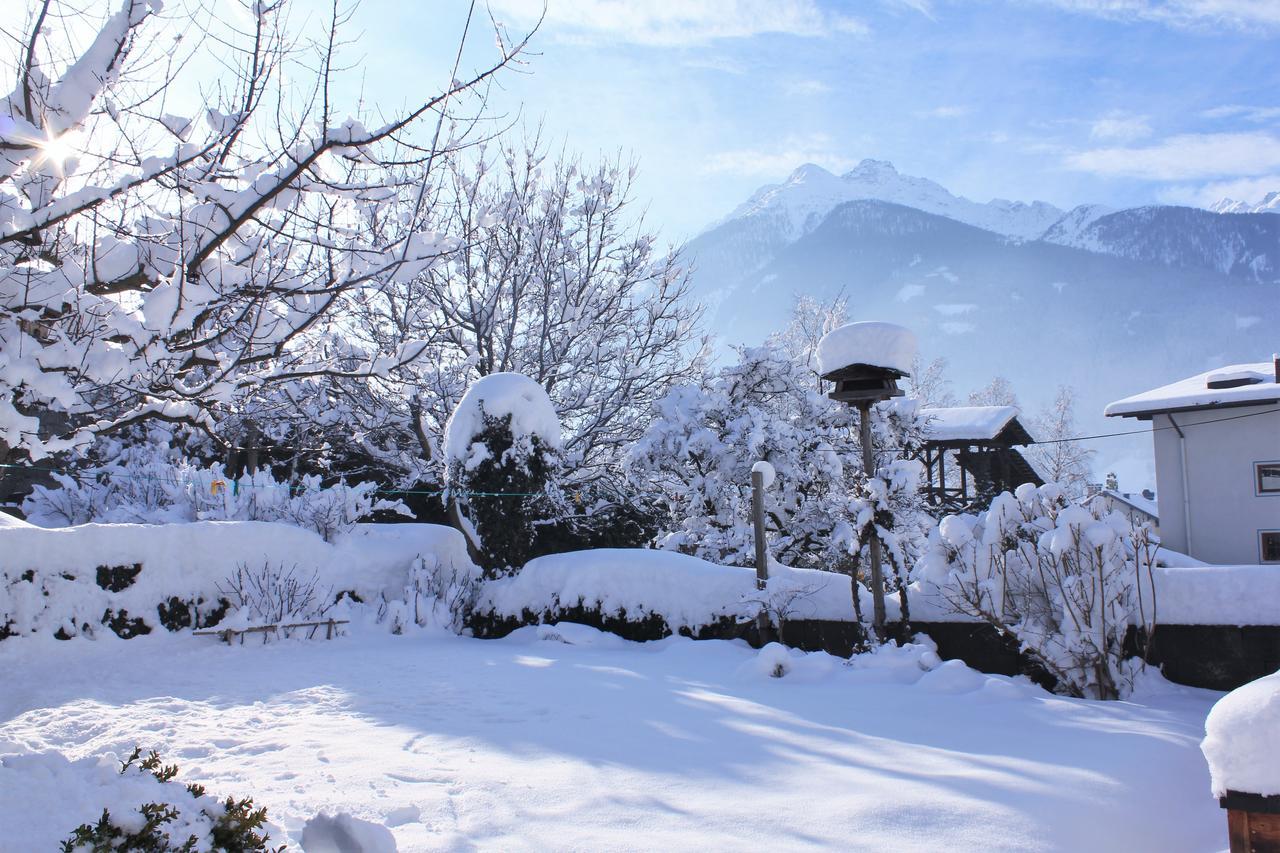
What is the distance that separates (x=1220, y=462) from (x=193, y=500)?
16.5 metres

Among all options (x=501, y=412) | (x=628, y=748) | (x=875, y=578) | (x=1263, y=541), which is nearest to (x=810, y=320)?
(x=1263, y=541)

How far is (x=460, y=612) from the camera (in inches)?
372

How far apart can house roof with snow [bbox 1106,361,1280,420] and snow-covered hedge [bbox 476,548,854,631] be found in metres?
9.31

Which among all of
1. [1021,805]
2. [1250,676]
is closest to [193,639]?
[1021,805]

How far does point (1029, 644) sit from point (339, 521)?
25.6 feet

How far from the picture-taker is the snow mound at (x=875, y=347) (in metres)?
7.12

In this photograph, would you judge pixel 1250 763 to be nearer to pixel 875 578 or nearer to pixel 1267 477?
pixel 875 578

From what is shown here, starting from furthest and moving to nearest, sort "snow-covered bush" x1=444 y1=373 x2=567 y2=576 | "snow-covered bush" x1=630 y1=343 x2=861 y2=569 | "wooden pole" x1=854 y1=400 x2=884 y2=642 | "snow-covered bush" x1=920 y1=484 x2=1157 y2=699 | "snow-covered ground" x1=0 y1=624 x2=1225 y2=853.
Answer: "snow-covered bush" x1=630 y1=343 x2=861 y2=569 < "snow-covered bush" x1=444 y1=373 x2=567 y2=576 < "wooden pole" x1=854 y1=400 x2=884 y2=642 < "snow-covered bush" x1=920 y1=484 x2=1157 y2=699 < "snow-covered ground" x1=0 y1=624 x2=1225 y2=853

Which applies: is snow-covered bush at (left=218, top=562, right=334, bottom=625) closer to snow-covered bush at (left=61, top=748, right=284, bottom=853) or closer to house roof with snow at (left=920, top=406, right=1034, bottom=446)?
snow-covered bush at (left=61, top=748, right=284, bottom=853)

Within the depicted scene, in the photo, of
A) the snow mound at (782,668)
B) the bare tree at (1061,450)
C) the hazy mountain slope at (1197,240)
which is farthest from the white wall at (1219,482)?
the hazy mountain slope at (1197,240)

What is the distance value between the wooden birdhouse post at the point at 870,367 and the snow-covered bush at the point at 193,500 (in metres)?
5.77

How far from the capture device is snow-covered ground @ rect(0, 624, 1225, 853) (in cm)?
292

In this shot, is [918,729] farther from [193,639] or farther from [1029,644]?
[193,639]

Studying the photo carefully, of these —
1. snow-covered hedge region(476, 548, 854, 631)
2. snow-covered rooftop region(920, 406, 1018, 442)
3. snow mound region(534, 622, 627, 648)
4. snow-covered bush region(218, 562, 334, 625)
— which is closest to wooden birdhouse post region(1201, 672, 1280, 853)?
snow-covered hedge region(476, 548, 854, 631)
